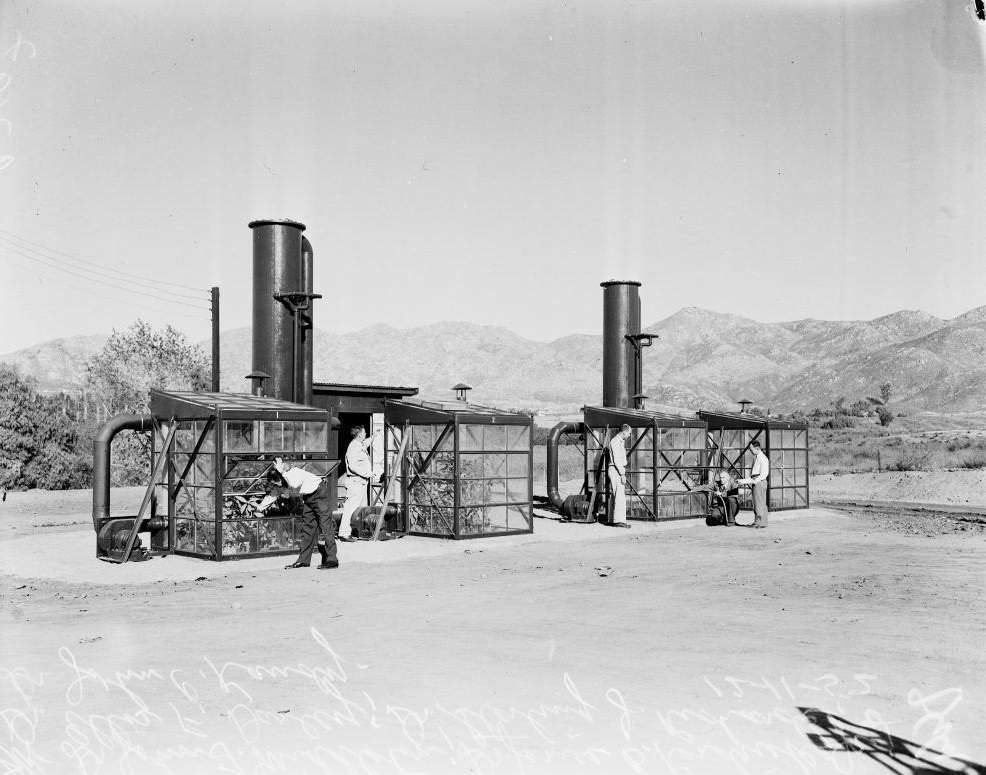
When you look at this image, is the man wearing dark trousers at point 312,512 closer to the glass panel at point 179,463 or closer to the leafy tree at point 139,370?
the glass panel at point 179,463

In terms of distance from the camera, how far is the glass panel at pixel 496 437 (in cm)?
2033

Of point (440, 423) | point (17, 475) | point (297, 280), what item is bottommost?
point (17, 475)

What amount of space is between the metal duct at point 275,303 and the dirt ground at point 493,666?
5.07 meters

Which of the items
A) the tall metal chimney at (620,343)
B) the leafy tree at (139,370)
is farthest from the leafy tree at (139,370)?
the tall metal chimney at (620,343)

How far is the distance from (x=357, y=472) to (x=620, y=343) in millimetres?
11474

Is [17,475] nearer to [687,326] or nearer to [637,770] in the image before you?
[637,770]

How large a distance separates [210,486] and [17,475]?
Result: 2272cm

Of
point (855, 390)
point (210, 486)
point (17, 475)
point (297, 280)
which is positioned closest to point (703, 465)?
point (297, 280)

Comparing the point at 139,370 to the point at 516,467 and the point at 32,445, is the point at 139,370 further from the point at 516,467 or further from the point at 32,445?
the point at 516,467

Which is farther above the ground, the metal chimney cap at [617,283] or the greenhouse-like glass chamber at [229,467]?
the metal chimney cap at [617,283]

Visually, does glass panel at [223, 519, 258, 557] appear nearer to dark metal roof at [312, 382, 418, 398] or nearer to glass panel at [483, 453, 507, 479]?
dark metal roof at [312, 382, 418, 398]

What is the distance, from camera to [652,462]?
25031 millimetres

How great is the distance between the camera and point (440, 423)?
65.1 feet

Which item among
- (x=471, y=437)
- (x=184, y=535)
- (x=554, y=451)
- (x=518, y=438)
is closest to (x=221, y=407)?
(x=184, y=535)
